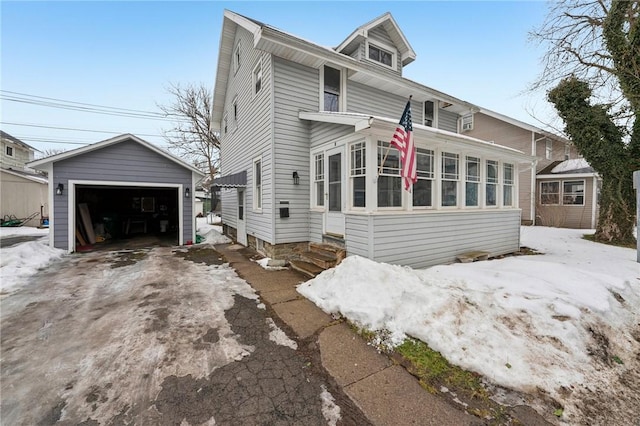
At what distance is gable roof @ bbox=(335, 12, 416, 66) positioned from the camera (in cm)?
873

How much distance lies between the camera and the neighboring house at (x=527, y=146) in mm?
15320

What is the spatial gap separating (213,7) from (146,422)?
1347cm

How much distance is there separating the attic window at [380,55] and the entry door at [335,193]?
547cm

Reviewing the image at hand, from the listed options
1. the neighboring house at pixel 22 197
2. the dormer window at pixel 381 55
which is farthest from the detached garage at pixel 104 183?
the dormer window at pixel 381 55

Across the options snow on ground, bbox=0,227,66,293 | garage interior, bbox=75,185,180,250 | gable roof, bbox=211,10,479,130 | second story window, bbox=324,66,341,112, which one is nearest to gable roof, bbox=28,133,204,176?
garage interior, bbox=75,185,180,250

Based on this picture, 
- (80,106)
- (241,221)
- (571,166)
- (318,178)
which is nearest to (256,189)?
(241,221)

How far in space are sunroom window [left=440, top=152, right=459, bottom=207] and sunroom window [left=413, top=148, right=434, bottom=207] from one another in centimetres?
46

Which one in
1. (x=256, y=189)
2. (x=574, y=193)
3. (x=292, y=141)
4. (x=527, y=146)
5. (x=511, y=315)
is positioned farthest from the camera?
(x=527, y=146)

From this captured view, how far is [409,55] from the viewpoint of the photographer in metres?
9.95

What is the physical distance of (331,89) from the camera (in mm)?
7738

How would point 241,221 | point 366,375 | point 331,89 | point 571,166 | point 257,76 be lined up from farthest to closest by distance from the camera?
point 571,166 < point 241,221 < point 257,76 < point 331,89 < point 366,375

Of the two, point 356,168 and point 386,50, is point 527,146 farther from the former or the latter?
point 356,168

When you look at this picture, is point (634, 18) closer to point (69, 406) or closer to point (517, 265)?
point (517, 265)

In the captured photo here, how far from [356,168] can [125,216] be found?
13.0m
